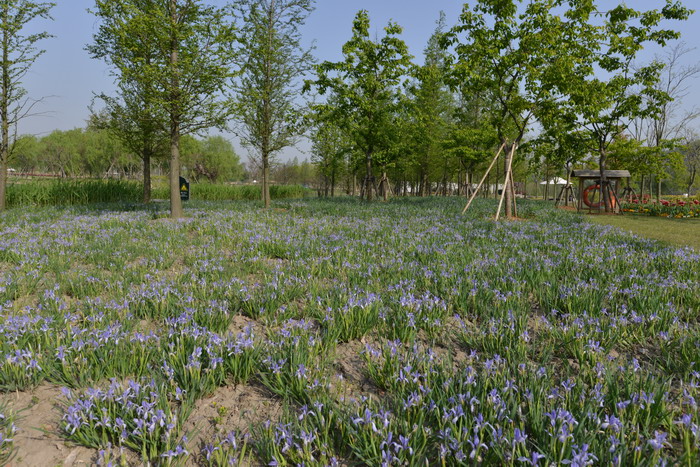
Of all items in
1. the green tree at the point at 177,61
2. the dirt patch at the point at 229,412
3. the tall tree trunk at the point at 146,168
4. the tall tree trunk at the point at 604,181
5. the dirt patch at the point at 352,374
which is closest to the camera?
the dirt patch at the point at 229,412

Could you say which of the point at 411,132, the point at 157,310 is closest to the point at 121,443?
the point at 157,310

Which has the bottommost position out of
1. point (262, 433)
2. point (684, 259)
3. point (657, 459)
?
point (262, 433)

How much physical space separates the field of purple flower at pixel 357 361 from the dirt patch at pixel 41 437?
0.02 meters

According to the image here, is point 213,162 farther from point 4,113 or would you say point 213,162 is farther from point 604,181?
point 604,181

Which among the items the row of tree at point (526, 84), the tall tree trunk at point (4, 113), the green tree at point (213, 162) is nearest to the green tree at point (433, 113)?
the row of tree at point (526, 84)

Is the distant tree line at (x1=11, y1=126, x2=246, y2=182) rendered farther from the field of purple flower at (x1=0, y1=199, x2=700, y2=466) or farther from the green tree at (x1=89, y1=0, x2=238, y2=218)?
the field of purple flower at (x1=0, y1=199, x2=700, y2=466)

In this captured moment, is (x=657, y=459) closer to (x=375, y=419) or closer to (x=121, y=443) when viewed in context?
(x=375, y=419)

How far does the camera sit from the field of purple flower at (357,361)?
1.91 metres

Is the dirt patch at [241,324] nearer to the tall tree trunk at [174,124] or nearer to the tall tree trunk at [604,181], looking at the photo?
the tall tree trunk at [174,124]

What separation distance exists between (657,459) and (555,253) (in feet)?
17.1

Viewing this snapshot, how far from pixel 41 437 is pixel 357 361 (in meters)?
2.13

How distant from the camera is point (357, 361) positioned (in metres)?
3.07

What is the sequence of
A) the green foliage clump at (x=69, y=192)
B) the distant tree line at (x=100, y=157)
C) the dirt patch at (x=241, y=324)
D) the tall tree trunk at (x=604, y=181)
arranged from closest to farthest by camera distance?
the dirt patch at (x=241, y=324), the green foliage clump at (x=69, y=192), the tall tree trunk at (x=604, y=181), the distant tree line at (x=100, y=157)

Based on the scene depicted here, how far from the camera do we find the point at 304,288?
450 centimetres
